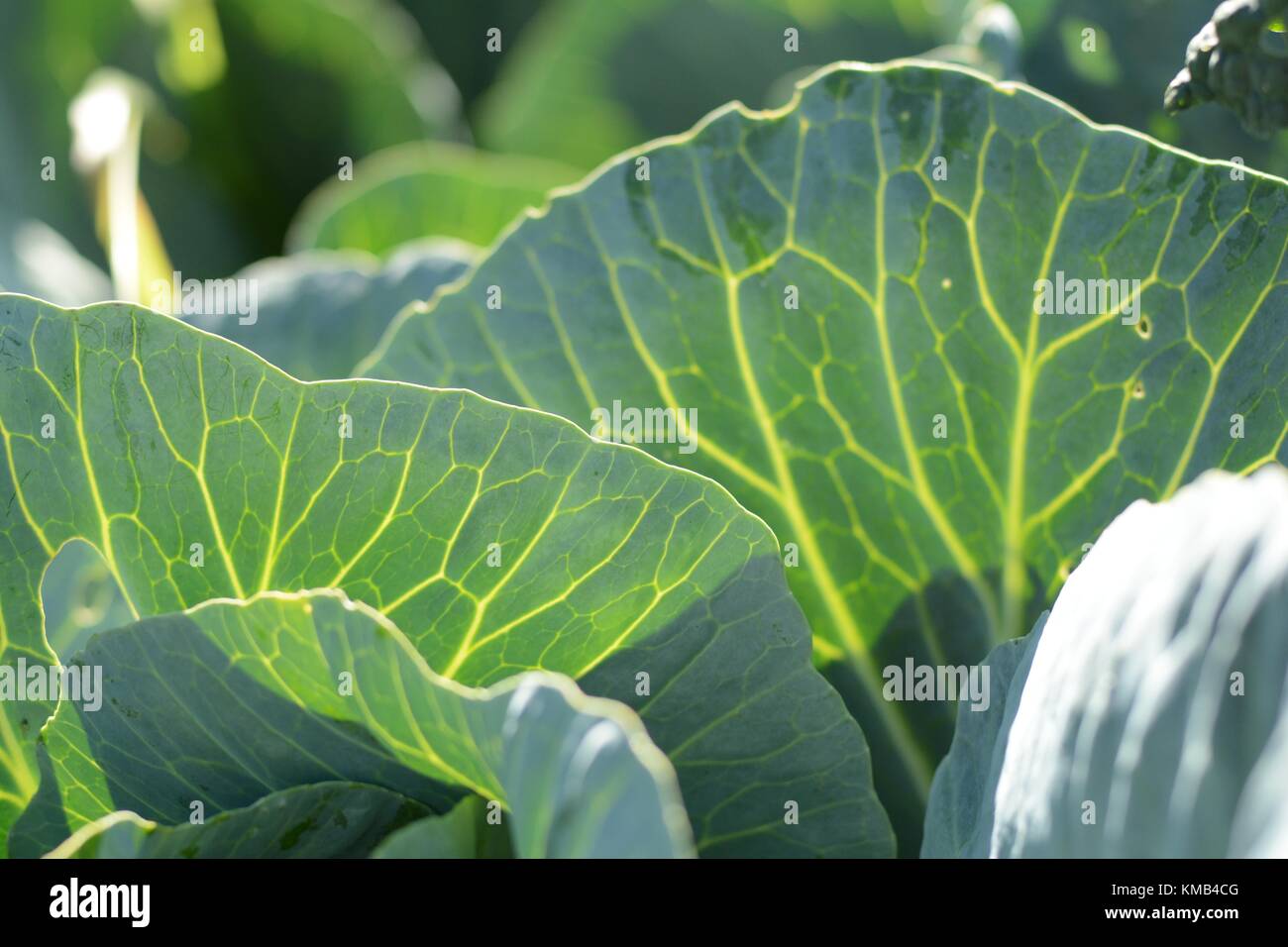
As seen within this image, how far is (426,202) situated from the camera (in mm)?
1872

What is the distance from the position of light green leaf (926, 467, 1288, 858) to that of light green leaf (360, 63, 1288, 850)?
23 cm

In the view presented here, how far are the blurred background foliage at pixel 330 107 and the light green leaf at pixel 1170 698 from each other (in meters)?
1.27

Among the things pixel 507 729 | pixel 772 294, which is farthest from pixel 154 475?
pixel 772 294

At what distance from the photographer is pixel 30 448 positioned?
80 centimetres

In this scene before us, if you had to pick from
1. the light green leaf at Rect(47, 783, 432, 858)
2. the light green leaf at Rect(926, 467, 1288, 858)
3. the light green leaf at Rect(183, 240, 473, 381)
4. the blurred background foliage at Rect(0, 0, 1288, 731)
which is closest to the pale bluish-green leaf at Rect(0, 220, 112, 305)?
the blurred background foliage at Rect(0, 0, 1288, 731)

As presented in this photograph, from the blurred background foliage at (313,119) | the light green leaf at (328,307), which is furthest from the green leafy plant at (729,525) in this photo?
the blurred background foliage at (313,119)

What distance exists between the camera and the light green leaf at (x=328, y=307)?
1483 mm

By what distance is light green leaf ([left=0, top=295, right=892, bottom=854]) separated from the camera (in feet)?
2.52

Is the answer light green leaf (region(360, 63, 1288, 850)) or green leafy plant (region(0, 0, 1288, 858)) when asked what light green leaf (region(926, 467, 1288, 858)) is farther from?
light green leaf (region(360, 63, 1288, 850))

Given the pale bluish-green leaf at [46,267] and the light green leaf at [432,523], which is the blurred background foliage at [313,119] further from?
the light green leaf at [432,523]

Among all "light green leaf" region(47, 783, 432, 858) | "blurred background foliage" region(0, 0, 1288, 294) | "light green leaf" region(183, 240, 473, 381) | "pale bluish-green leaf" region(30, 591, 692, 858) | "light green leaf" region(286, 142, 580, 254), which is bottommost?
"light green leaf" region(47, 783, 432, 858)
